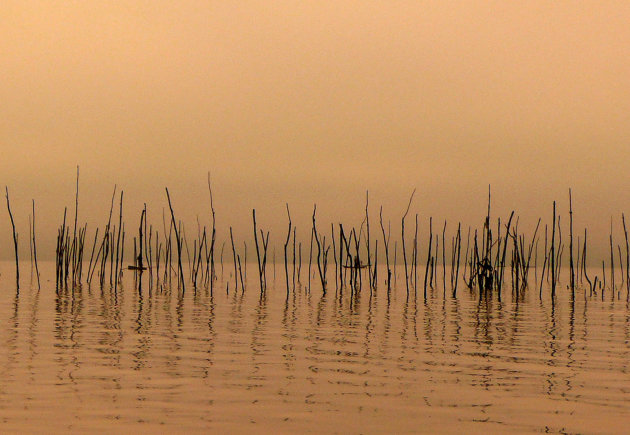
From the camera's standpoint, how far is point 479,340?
35.4ft

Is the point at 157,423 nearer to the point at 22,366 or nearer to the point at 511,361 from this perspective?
the point at 22,366

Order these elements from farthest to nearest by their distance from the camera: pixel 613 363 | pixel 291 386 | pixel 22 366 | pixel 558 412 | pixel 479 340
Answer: pixel 479 340 → pixel 613 363 → pixel 22 366 → pixel 291 386 → pixel 558 412

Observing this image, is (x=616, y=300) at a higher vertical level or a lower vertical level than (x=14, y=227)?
lower

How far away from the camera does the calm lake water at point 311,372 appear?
19.3 ft

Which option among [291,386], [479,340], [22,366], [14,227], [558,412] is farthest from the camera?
[14,227]

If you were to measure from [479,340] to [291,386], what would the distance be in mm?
4222

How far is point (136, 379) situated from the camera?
7395 mm

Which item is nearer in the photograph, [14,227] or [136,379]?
[136,379]

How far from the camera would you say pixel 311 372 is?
26.1 ft

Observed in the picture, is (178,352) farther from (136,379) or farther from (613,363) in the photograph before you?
(613,363)

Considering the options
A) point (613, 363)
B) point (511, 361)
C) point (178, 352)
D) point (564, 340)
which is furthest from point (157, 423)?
point (564, 340)

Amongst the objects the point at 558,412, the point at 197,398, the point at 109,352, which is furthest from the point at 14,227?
the point at 558,412

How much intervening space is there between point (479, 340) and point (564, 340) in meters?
1.11

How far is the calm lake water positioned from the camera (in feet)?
19.3
